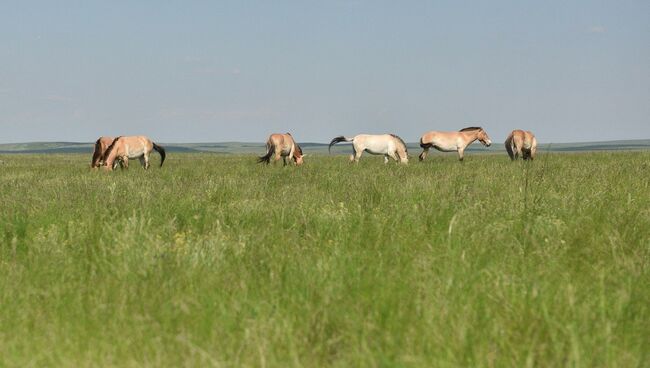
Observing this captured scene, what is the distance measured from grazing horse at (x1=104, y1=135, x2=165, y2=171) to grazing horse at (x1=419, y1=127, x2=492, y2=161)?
41.2 ft

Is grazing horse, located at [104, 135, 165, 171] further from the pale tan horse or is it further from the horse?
the horse

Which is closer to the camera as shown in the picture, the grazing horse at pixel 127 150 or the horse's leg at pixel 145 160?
the grazing horse at pixel 127 150

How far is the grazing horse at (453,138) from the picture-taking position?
28188 mm

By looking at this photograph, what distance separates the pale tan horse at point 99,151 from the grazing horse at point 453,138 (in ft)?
45.9

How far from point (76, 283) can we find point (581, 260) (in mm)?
3519

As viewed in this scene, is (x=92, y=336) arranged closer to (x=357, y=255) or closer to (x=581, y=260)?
(x=357, y=255)

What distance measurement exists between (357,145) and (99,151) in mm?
10585

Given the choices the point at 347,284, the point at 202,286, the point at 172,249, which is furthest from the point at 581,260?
the point at 172,249

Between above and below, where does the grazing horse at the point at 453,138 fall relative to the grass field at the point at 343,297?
above

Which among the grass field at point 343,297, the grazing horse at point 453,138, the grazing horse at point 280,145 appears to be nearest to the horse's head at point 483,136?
the grazing horse at point 453,138

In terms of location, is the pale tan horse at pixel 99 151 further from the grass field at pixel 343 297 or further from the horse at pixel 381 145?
the grass field at pixel 343 297

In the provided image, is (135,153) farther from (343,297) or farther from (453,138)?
(343,297)

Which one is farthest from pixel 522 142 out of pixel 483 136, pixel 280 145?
pixel 280 145

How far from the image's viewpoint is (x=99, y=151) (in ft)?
71.7
